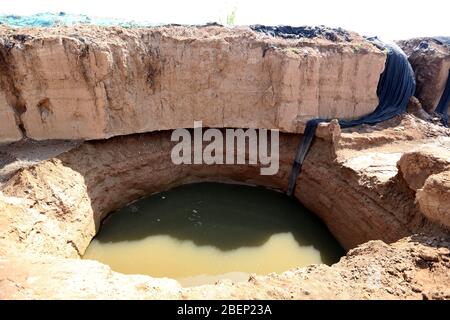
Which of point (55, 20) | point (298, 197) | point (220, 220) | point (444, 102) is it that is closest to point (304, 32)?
point (298, 197)

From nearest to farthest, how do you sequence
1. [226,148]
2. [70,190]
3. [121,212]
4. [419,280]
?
[419,280], [70,190], [121,212], [226,148]

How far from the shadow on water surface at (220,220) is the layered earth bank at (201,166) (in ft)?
1.02

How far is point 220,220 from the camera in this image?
768cm

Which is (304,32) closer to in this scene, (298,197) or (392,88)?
(392,88)

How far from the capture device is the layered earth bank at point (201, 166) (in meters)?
4.16

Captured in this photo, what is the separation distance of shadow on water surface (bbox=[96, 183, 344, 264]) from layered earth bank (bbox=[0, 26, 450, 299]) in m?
0.31

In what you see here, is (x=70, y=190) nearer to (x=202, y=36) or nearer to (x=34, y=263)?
(x=34, y=263)

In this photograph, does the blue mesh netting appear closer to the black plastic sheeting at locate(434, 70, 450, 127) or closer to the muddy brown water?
the muddy brown water

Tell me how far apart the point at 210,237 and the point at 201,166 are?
2.37 m

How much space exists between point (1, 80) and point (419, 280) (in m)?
8.23

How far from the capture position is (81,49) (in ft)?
22.8

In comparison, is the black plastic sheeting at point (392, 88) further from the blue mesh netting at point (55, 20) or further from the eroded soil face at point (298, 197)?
the blue mesh netting at point (55, 20)

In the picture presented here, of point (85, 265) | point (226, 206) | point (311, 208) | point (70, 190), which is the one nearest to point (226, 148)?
point (226, 206)

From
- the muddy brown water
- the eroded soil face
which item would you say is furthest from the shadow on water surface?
the eroded soil face
